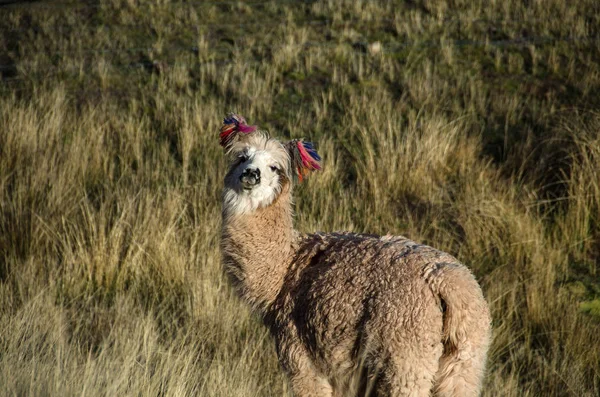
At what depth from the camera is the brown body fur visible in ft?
10.5

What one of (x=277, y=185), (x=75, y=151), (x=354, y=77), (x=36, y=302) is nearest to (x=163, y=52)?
(x=354, y=77)

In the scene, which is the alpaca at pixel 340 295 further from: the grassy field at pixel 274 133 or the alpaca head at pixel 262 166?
the grassy field at pixel 274 133

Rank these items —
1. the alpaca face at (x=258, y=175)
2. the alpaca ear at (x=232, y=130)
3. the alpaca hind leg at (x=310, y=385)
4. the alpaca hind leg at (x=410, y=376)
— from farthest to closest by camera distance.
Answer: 1. the alpaca ear at (x=232, y=130)
2. the alpaca face at (x=258, y=175)
3. the alpaca hind leg at (x=310, y=385)
4. the alpaca hind leg at (x=410, y=376)

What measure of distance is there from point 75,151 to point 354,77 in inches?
148

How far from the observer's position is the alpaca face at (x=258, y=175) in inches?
146

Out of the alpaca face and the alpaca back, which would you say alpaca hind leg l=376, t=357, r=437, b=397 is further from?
the alpaca face

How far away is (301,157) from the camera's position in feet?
12.3

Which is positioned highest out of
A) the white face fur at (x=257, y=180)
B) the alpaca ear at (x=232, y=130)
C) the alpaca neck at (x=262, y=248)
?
the alpaca ear at (x=232, y=130)

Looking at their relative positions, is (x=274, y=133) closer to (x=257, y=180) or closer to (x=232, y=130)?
(x=232, y=130)

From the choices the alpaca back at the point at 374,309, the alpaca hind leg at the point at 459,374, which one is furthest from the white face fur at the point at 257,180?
the alpaca hind leg at the point at 459,374

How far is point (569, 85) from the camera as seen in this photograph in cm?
931

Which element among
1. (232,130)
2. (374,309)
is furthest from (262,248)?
(374,309)

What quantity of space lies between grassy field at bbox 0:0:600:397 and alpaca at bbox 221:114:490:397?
692 mm

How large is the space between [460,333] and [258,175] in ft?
3.72
